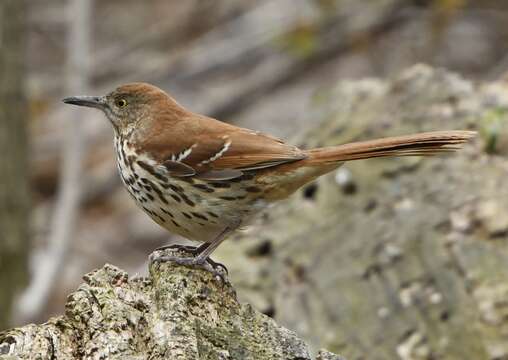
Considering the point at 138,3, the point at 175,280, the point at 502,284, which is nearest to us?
the point at 175,280

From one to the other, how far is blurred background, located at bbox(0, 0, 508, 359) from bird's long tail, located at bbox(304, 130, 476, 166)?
1.79 m

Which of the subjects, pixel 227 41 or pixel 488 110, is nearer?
pixel 488 110

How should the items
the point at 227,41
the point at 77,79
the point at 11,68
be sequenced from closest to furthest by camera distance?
the point at 11,68 < the point at 77,79 < the point at 227,41

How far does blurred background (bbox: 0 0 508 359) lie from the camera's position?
6.11 meters

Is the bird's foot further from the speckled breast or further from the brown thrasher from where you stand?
the speckled breast

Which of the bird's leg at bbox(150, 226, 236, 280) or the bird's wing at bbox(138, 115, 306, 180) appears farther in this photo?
the bird's wing at bbox(138, 115, 306, 180)

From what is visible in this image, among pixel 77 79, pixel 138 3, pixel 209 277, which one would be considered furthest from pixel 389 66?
pixel 209 277

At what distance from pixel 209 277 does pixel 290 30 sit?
470cm

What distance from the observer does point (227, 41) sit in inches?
340

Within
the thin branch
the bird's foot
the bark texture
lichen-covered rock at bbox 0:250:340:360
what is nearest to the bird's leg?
the bird's foot

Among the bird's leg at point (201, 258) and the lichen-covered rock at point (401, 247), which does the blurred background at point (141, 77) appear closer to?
the lichen-covered rock at point (401, 247)

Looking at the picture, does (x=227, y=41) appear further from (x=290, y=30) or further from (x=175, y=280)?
(x=175, y=280)

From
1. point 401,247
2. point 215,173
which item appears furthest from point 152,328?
point 401,247

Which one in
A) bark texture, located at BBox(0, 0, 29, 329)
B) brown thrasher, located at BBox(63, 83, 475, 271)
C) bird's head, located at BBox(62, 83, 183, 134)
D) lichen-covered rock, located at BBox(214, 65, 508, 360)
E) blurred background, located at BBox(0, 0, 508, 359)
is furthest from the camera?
blurred background, located at BBox(0, 0, 508, 359)
